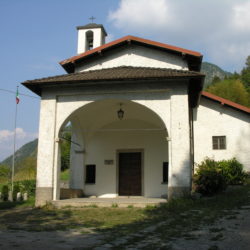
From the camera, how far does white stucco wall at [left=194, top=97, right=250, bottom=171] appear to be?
16484 mm

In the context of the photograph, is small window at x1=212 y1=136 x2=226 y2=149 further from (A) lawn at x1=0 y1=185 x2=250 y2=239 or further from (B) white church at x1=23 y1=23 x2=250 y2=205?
(A) lawn at x1=0 y1=185 x2=250 y2=239

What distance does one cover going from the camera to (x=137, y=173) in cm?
1606

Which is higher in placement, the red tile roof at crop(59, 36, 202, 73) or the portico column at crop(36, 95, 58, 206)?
the red tile roof at crop(59, 36, 202, 73)

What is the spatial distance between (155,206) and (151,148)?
5364 millimetres

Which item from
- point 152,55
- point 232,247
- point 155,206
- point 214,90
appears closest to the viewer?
point 232,247

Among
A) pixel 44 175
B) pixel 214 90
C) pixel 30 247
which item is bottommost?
pixel 30 247

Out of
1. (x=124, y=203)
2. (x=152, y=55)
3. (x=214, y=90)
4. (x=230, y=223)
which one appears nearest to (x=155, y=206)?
(x=124, y=203)

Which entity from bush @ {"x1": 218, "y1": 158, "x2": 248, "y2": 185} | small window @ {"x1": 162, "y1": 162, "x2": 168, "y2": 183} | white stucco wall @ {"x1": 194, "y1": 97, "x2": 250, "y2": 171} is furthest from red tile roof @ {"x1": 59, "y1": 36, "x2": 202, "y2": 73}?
small window @ {"x1": 162, "y1": 162, "x2": 168, "y2": 183}

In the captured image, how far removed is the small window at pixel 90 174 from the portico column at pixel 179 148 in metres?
5.60

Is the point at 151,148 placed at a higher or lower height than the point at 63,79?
lower

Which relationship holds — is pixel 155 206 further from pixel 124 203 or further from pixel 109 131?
pixel 109 131

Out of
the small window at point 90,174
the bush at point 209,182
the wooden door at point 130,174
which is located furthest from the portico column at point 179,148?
the small window at point 90,174

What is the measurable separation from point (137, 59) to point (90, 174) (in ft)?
19.3

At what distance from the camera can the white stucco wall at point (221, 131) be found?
16.5m
